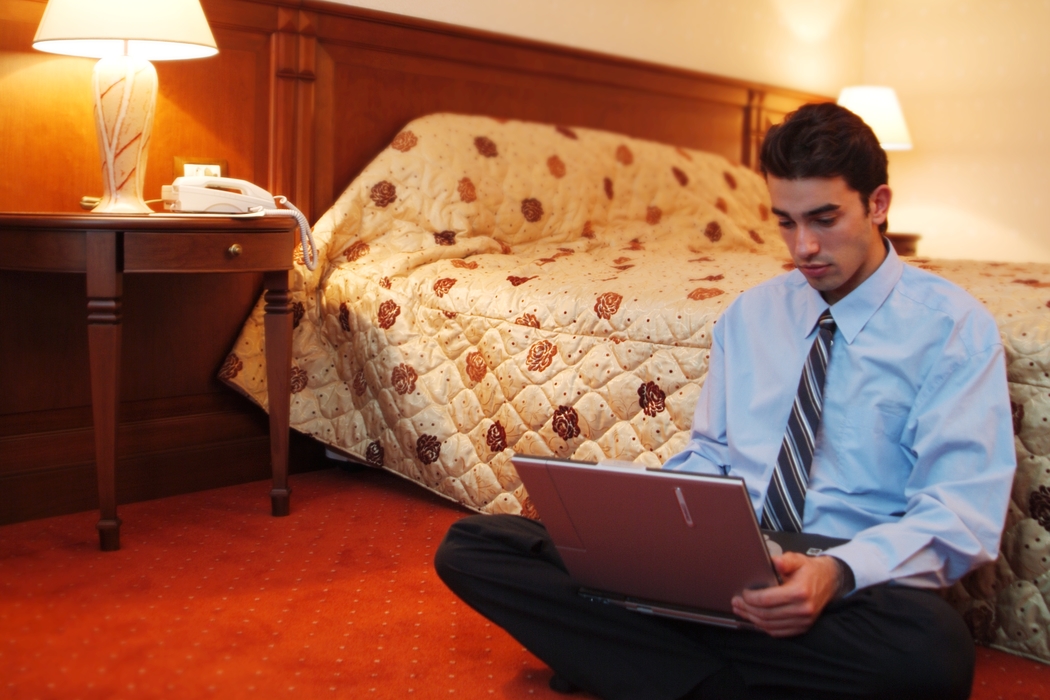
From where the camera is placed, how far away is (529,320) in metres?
2.03

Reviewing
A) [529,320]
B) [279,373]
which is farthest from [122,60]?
[529,320]

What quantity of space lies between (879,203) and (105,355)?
1.35m

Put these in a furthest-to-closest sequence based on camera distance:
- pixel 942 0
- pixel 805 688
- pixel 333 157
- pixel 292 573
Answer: pixel 942 0 → pixel 333 157 → pixel 292 573 → pixel 805 688

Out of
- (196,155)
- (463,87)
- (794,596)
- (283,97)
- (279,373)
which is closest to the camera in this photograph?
(794,596)

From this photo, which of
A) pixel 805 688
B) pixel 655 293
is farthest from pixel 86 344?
pixel 805 688

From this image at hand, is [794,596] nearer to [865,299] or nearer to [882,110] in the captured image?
[865,299]

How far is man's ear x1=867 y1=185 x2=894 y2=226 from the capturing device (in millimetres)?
1263

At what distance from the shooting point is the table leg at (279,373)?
6.96 ft

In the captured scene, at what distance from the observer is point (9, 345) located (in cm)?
206

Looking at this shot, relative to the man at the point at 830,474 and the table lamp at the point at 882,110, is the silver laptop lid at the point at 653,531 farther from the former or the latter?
the table lamp at the point at 882,110

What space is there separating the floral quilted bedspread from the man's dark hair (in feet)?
1.35

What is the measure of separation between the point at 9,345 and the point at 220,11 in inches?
34.0

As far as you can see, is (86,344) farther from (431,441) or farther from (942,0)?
(942,0)

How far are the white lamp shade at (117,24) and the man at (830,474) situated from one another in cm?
114
